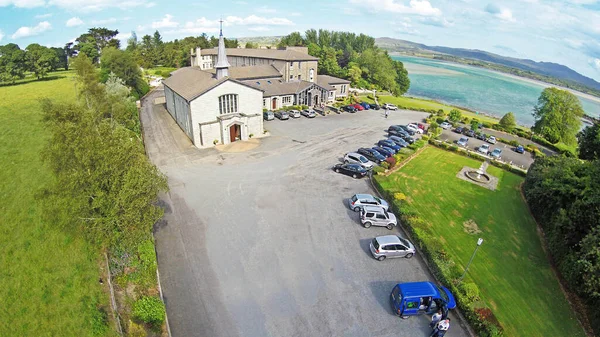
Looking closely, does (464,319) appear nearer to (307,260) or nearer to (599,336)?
(599,336)

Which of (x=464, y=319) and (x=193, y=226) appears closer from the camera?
(x=464, y=319)

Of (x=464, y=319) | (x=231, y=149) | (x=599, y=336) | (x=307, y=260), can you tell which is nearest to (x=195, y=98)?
(x=231, y=149)

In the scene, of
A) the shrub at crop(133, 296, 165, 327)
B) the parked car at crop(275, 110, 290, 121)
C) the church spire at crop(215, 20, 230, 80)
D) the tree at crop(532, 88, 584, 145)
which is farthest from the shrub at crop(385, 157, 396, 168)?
the tree at crop(532, 88, 584, 145)

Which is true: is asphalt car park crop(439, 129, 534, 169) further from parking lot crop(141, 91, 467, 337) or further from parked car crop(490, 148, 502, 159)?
parking lot crop(141, 91, 467, 337)

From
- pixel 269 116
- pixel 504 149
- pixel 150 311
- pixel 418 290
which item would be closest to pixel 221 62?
pixel 269 116

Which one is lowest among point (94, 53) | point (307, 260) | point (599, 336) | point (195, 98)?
point (599, 336)

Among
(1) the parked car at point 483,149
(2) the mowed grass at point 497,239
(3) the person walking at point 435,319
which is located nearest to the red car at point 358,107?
(1) the parked car at point 483,149
